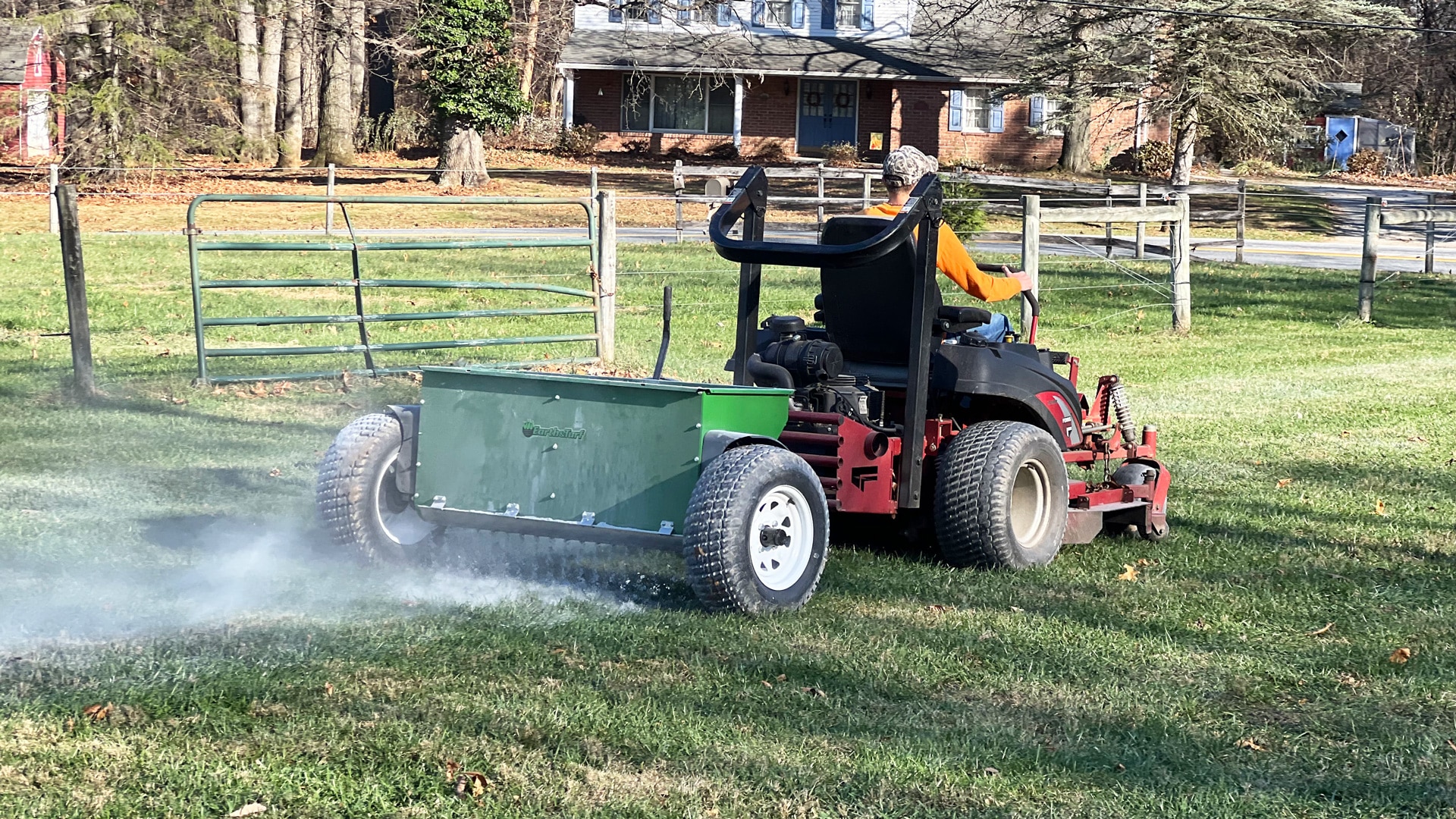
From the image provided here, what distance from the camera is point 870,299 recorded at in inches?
252

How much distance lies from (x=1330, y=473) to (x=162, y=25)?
1043 inches

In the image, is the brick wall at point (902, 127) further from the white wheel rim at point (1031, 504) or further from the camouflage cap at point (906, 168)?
the white wheel rim at point (1031, 504)

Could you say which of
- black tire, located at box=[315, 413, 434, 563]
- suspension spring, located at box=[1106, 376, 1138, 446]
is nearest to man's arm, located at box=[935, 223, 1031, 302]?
suspension spring, located at box=[1106, 376, 1138, 446]

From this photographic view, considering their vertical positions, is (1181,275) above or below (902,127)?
below

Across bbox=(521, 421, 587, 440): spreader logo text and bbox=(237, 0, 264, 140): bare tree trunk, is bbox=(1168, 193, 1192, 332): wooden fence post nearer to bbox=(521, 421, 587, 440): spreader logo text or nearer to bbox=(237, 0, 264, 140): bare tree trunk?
bbox=(521, 421, 587, 440): spreader logo text

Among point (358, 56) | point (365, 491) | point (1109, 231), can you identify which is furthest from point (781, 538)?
point (358, 56)

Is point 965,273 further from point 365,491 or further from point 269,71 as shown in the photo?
point 269,71

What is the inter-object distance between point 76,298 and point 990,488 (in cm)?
675

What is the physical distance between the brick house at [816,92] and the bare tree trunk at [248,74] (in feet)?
29.9

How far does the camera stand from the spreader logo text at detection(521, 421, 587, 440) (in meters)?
5.72

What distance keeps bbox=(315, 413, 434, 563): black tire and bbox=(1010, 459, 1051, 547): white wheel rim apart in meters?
2.46

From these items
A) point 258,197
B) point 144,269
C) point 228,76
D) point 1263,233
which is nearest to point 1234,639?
point 258,197

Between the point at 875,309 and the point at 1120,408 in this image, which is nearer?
the point at 875,309

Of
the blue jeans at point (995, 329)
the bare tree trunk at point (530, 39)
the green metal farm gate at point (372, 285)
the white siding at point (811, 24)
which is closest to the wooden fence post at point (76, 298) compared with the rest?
the green metal farm gate at point (372, 285)
